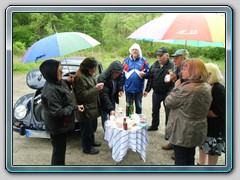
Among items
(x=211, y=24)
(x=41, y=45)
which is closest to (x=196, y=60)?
(x=211, y=24)

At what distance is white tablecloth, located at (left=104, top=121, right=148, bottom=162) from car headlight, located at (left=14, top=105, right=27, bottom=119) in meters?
1.62

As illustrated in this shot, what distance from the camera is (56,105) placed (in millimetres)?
3082

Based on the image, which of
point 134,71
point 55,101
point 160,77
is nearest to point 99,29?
point 134,71

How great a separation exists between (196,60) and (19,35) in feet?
8.20

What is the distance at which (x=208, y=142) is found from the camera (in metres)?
3.42

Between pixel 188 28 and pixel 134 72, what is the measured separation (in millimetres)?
2058

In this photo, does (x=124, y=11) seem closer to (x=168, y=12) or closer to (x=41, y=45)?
(x=168, y=12)

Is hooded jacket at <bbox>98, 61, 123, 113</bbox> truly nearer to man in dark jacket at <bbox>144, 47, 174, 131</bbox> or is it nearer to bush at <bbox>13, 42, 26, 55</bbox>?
man in dark jacket at <bbox>144, 47, 174, 131</bbox>

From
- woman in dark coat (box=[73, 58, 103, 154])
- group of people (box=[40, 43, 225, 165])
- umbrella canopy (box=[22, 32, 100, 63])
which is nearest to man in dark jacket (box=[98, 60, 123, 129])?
group of people (box=[40, 43, 225, 165])

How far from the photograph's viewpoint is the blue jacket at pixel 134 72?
515 cm

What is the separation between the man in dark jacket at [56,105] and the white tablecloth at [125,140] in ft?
2.36

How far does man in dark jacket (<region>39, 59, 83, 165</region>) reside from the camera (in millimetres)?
3082

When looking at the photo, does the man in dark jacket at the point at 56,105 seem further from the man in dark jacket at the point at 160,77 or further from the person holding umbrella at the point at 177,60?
the man in dark jacket at the point at 160,77

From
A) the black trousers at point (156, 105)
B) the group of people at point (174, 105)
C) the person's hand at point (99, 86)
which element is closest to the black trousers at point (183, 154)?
the group of people at point (174, 105)
